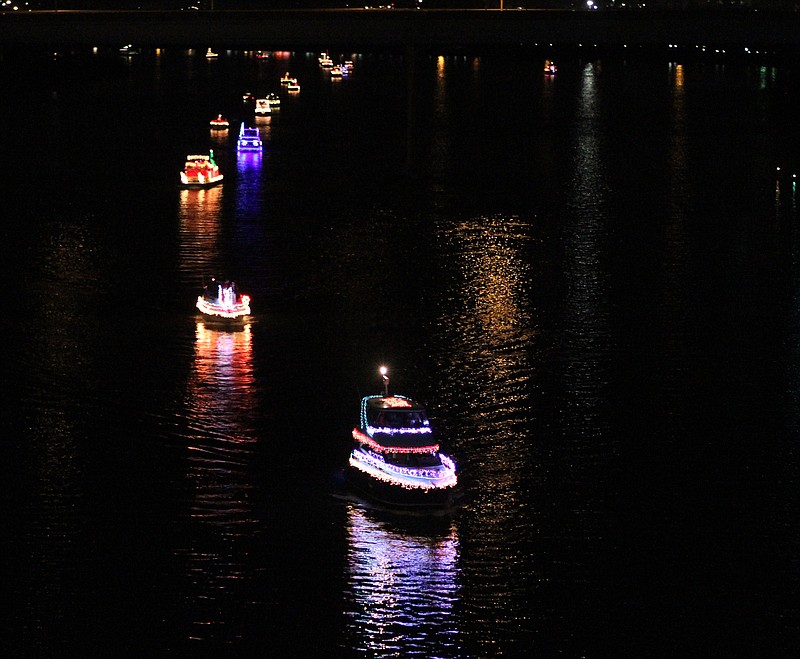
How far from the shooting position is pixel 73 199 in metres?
77.6

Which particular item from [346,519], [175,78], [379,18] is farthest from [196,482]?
[175,78]

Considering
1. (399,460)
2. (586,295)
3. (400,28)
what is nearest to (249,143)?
(400,28)

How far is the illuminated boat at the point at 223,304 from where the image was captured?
165 feet

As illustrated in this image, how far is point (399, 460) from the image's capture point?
117 feet

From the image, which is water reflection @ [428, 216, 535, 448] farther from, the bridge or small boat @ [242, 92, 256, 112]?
small boat @ [242, 92, 256, 112]

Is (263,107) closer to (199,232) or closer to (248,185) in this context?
(248,185)

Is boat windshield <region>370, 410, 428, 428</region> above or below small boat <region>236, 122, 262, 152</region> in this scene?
below

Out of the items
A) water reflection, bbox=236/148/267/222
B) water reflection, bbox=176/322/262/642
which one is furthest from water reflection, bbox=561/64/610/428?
water reflection, bbox=236/148/267/222

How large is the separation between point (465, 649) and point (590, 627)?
282 centimetres

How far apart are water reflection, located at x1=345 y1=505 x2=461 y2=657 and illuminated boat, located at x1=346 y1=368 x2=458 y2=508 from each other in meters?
0.76

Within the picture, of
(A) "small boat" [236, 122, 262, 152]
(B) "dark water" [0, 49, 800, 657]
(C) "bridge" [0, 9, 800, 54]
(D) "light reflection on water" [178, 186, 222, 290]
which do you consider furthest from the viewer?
(A) "small boat" [236, 122, 262, 152]

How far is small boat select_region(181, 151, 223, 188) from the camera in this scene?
268 feet

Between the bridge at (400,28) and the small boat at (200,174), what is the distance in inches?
317

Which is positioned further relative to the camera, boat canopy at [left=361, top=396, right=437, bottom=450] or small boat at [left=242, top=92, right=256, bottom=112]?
A: small boat at [left=242, top=92, right=256, bottom=112]
